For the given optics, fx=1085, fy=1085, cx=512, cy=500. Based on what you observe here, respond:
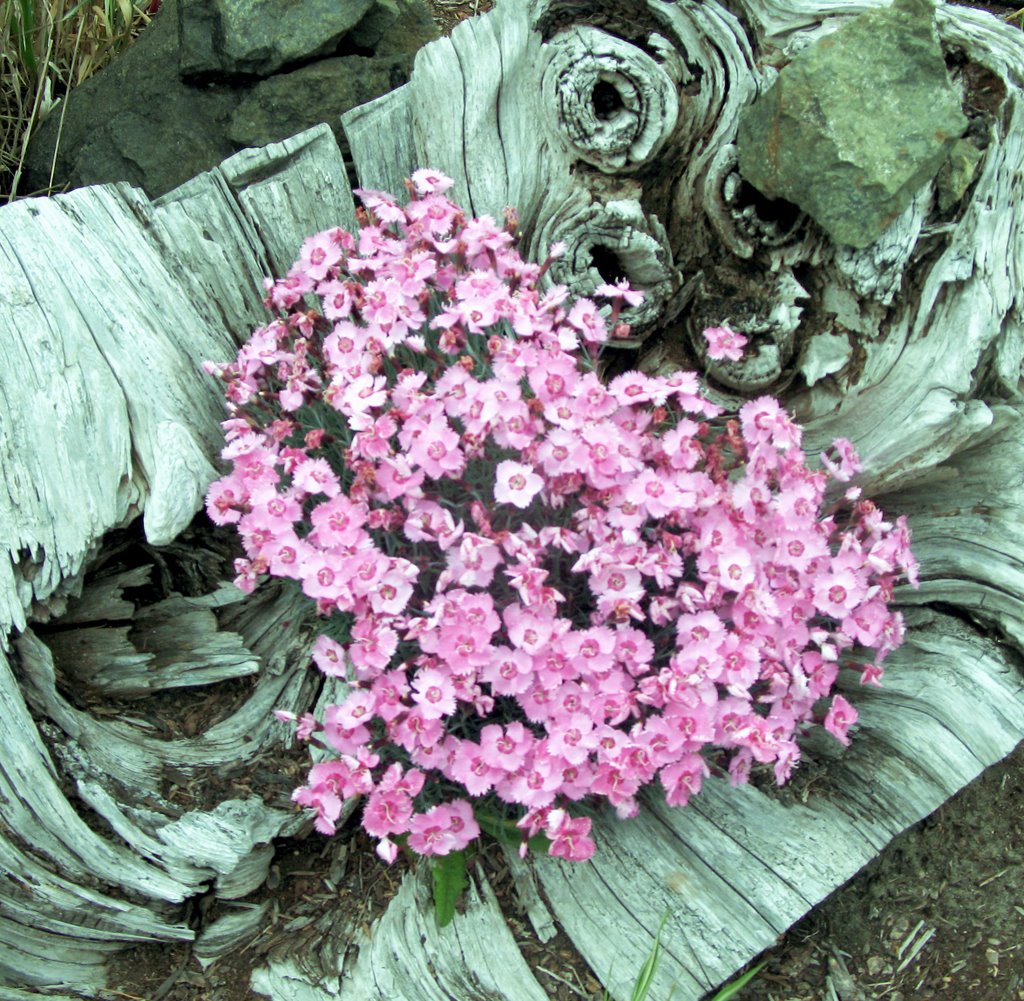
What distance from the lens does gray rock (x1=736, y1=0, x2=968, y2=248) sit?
273cm

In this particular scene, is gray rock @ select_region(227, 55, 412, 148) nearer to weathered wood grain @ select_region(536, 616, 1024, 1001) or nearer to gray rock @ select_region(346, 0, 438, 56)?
gray rock @ select_region(346, 0, 438, 56)

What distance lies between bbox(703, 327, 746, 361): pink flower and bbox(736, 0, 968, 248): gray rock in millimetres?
363

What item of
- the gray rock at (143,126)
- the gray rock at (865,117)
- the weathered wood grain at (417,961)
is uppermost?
the gray rock at (865,117)

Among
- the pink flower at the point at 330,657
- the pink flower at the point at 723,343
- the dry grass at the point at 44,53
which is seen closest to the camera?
the pink flower at the point at 330,657

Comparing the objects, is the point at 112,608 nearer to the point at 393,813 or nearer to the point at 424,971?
the point at 393,813

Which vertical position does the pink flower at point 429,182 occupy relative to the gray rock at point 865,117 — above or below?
below

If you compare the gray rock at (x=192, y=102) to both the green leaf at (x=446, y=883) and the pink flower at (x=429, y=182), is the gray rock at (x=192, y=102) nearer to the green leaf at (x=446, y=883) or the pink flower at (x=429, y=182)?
the pink flower at (x=429, y=182)

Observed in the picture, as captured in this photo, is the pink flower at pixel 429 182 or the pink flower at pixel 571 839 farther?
the pink flower at pixel 429 182

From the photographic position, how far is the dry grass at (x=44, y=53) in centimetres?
439

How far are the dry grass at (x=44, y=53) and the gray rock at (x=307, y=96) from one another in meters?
1.07

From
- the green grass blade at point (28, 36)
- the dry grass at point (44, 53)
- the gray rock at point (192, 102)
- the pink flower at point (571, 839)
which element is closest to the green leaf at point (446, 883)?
the pink flower at point (571, 839)

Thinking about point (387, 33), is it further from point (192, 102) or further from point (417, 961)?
point (417, 961)

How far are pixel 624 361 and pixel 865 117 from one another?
942mm

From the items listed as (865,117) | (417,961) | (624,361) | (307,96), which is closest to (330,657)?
(417,961)
